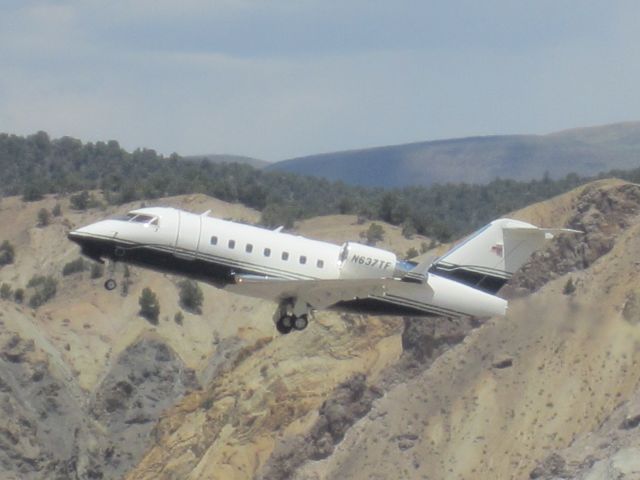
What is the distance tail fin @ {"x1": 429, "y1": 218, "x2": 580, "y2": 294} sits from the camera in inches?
2023

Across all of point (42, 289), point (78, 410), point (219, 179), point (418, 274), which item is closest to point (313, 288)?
point (418, 274)

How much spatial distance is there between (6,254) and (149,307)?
20222mm

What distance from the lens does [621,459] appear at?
53.7 metres

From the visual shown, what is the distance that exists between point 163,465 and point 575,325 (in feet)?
64.3

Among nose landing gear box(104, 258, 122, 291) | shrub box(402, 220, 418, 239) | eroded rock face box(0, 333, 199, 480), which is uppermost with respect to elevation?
nose landing gear box(104, 258, 122, 291)

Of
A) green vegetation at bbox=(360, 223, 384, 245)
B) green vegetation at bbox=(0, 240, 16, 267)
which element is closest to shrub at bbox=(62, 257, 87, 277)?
green vegetation at bbox=(0, 240, 16, 267)

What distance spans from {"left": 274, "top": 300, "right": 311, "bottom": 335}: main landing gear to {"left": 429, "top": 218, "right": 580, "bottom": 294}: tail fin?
5.26 meters

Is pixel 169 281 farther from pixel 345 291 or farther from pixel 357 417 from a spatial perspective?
pixel 345 291

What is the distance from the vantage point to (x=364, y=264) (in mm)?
47531

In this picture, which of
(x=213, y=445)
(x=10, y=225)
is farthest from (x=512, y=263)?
(x=10, y=225)

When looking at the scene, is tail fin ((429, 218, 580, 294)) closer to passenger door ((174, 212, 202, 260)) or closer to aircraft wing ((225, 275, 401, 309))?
aircraft wing ((225, 275, 401, 309))

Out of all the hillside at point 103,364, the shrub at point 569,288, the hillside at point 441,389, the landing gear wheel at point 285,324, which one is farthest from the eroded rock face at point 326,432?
the landing gear wheel at point 285,324

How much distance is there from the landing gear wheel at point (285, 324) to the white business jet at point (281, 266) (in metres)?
0.03

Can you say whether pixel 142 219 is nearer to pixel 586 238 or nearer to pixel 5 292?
pixel 586 238
